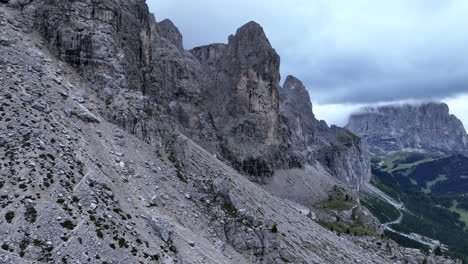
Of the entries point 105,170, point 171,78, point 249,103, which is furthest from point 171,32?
point 105,170

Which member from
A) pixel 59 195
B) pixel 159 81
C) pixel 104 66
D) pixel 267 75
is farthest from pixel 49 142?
pixel 267 75

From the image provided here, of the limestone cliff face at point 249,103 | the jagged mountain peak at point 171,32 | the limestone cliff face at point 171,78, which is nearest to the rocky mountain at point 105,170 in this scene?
the limestone cliff face at point 171,78

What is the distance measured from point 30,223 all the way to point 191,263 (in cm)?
1874

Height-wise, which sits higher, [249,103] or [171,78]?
[249,103]

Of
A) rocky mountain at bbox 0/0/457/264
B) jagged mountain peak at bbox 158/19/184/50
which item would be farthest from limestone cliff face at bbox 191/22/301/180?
rocky mountain at bbox 0/0/457/264

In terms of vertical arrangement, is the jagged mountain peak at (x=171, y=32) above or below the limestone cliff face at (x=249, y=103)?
above

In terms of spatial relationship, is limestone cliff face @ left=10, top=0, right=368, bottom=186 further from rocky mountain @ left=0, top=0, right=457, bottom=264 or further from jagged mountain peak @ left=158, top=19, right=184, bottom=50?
jagged mountain peak @ left=158, top=19, right=184, bottom=50

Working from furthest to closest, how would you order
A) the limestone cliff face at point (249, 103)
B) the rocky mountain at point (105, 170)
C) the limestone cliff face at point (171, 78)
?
1. the limestone cliff face at point (249, 103)
2. the limestone cliff face at point (171, 78)
3. the rocky mountain at point (105, 170)

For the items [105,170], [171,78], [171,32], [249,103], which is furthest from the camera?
[171,32]

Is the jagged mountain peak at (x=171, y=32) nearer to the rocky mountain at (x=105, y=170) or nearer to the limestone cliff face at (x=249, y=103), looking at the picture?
the limestone cliff face at (x=249, y=103)

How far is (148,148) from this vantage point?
66.1 m

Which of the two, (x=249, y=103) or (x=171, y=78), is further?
(x=249, y=103)

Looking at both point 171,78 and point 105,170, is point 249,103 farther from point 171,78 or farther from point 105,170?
point 105,170

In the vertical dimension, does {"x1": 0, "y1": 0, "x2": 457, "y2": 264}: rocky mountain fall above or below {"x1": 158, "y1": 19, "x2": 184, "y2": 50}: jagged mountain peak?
below
